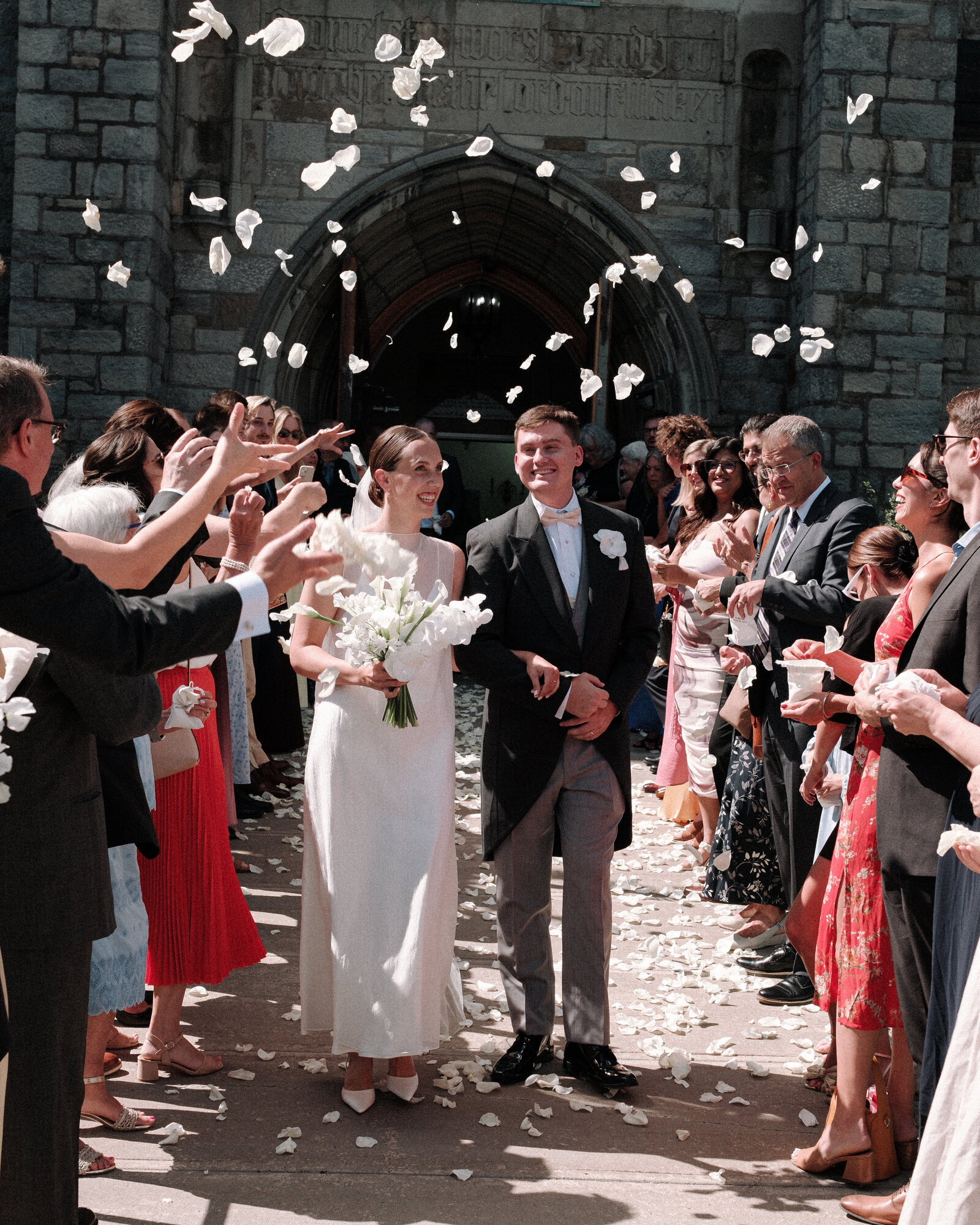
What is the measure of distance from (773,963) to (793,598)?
1457mm

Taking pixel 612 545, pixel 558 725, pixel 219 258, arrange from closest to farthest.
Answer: pixel 558 725 → pixel 612 545 → pixel 219 258

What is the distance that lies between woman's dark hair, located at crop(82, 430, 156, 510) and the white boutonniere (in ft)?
4.64

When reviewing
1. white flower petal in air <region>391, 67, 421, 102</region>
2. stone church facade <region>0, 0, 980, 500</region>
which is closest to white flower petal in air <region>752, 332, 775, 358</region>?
stone church facade <region>0, 0, 980, 500</region>

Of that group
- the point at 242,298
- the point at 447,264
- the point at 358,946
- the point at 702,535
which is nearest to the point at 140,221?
the point at 242,298

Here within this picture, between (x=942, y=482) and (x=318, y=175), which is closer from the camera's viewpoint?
(x=942, y=482)

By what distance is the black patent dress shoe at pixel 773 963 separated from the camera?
15.6ft

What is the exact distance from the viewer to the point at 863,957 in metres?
3.15

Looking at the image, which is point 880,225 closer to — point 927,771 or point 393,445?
point 393,445

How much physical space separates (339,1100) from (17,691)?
1.79 metres

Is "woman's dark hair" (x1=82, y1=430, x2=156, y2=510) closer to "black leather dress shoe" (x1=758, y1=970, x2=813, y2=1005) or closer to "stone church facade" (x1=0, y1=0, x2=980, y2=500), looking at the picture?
"black leather dress shoe" (x1=758, y1=970, x2=813, y2=1005)

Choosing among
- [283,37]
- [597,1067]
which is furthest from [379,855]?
[283,37]

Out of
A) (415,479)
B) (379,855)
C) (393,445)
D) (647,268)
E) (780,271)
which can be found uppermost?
(780,271)

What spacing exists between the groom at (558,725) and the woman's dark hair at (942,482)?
0.96 metres

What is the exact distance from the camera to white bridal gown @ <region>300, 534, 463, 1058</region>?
11.5ft
